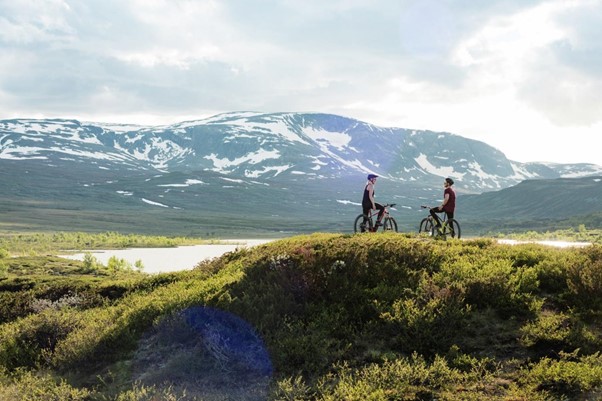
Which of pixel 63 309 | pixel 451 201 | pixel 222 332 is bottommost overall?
pixel 63 309

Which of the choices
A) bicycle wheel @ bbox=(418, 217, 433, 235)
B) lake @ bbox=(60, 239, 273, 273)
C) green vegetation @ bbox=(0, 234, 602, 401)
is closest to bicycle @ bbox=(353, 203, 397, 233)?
bicycle wheel @ bbox=(418, 217, 433, 235)

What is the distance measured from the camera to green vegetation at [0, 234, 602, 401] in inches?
363

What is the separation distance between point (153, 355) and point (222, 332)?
1.65m

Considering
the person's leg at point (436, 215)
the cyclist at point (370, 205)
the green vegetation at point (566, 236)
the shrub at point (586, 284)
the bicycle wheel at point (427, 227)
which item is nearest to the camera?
the shrub at point (586, 284)

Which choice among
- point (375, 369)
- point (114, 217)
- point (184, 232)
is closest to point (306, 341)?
point (375, 369)

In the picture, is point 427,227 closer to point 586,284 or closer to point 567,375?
point 586,284

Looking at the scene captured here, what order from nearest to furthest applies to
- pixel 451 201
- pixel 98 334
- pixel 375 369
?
pixel 375 369, pixel 98 334, pixel 451 201

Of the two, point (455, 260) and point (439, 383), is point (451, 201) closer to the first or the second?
point (455, 260)

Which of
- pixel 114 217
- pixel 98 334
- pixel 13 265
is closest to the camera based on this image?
pixel 98 334

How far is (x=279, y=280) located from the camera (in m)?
12.9

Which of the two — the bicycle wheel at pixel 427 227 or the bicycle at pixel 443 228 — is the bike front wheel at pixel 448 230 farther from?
the bicycle wheel at pixel 427 227

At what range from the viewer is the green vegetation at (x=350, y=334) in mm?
9211

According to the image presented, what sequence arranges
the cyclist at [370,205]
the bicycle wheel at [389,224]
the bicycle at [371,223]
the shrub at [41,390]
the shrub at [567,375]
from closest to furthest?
the shrub at [567,375], the shrub at [41,390], the cyclist at [370,205], the bicycle at [371,223], the bicycle wheel at [389,224]

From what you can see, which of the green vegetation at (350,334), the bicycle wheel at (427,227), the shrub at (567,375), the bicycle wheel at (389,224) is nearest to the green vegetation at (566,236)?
the bicycle wheel at (427,227)
